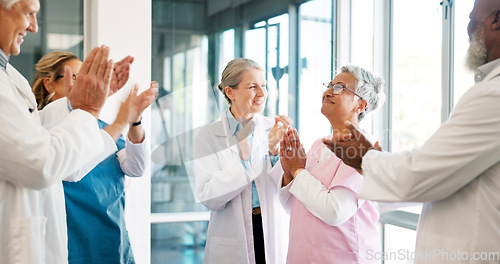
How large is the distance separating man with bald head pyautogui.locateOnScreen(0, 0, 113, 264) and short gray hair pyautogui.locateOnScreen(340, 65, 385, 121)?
1.13 metres

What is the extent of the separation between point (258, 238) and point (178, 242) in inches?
42.5

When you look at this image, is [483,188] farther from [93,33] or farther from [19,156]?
[93,33]

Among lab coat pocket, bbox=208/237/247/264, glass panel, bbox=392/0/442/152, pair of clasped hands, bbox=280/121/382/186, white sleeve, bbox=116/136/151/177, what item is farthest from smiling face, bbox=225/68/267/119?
glass panel, bbox=392/0/442/152

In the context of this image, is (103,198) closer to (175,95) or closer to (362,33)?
(175,95)

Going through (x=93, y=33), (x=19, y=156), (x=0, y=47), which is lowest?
(x=19, y=156)

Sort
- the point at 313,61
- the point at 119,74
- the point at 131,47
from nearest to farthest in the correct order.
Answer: the point at 119,74, the point at 131,47, the point at 313,61

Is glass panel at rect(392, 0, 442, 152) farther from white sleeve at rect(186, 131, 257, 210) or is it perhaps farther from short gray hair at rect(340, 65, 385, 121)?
white sleeve at rect(186, 131, 257, 210)

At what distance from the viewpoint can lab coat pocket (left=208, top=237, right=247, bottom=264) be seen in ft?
7.07

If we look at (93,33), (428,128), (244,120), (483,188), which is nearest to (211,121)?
(244,120)

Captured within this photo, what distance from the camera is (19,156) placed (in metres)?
1.25

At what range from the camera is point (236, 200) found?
86.4 inches

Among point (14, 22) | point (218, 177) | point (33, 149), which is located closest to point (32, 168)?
point (33, 149)

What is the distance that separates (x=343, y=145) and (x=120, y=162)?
1184 mm

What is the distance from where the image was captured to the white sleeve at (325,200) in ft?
5.99
